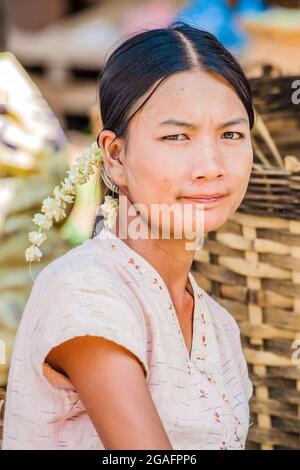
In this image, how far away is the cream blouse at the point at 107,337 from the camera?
54.6 inches

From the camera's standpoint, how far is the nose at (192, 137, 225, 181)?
4.74 ft

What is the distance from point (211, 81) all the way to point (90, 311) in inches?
14.5

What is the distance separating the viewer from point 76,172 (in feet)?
5.30

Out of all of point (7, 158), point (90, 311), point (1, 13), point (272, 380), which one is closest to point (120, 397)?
point (90, 311)

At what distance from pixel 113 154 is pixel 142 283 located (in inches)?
7.6

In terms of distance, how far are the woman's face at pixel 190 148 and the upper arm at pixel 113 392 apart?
0.23 m

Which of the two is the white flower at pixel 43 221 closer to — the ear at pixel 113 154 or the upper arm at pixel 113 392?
the ear at pixel 113 154

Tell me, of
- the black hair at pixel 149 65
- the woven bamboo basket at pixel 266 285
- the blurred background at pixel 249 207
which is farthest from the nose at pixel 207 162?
the woven bamboo basket at pixel 266 285

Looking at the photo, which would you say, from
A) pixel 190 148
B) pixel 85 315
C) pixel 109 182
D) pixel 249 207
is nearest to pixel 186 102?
pixel 190 148

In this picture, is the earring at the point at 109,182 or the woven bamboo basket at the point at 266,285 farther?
the woven bamboo basket at the point at 266,285

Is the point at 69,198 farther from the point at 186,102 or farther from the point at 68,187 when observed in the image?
the point at 186,102

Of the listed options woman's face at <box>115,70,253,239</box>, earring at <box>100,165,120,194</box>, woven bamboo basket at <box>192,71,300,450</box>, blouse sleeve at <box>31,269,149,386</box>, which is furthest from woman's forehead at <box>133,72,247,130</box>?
woven bamboo basket at <box>192,71,300,450</box>

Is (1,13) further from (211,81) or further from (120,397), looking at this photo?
(120,397)

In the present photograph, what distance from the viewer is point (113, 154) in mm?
1551
